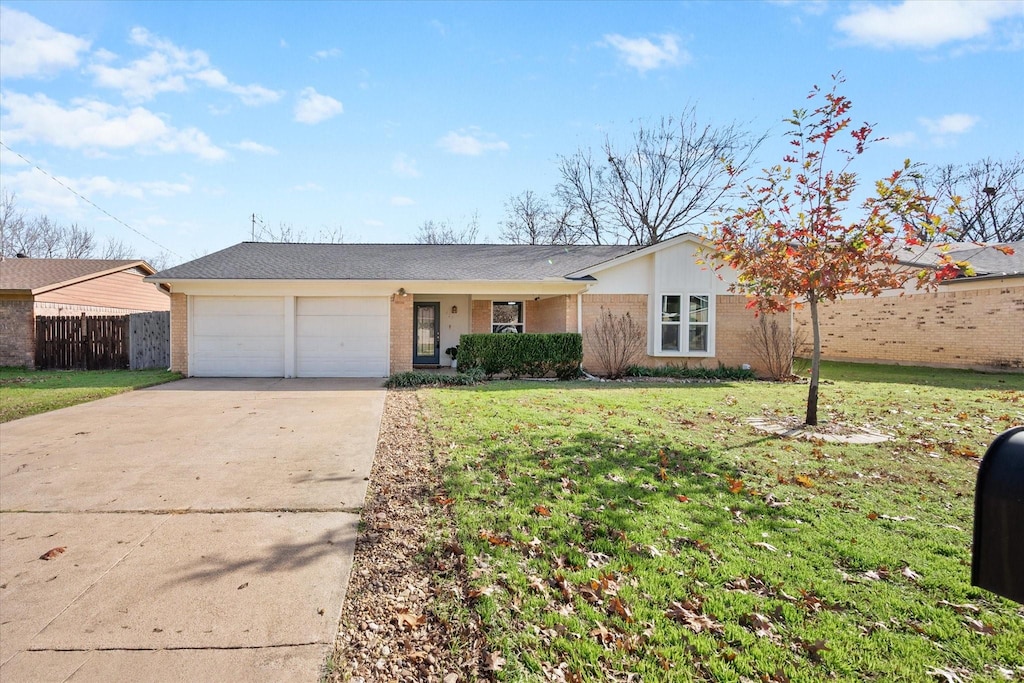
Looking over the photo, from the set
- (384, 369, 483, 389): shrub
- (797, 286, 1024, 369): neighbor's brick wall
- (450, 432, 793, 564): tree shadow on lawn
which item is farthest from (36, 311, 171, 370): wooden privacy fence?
(797, 286, 1024, 369): neighbor's brick wall

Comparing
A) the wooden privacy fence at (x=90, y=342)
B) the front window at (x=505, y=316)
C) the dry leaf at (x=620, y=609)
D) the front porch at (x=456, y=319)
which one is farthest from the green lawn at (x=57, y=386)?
the dry leaf at (x=620, y=609)

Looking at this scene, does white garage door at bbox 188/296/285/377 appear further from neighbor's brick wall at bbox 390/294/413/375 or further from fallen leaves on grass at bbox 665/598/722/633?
fallen leaves on grass at bbox 665/598/722/633

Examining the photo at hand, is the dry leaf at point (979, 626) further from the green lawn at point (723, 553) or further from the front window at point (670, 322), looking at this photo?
the front window at point (670, 322)

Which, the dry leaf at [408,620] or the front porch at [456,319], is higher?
the front porch at [456,319]

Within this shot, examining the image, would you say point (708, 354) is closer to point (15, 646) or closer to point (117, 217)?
point (15, 646)

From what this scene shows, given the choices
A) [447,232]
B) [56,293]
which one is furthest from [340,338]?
[447,232]

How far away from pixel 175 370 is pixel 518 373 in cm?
978

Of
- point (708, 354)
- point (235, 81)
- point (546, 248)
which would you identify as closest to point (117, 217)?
point (235, 81)

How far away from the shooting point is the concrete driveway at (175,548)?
2.52m

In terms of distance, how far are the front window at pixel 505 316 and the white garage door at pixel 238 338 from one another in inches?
268

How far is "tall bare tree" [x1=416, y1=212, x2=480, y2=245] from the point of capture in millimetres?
39969

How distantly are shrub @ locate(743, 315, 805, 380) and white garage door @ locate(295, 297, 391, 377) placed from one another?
10.8 metres

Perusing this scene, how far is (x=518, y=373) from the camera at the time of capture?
13.7m

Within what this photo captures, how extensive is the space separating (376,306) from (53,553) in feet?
37.0
